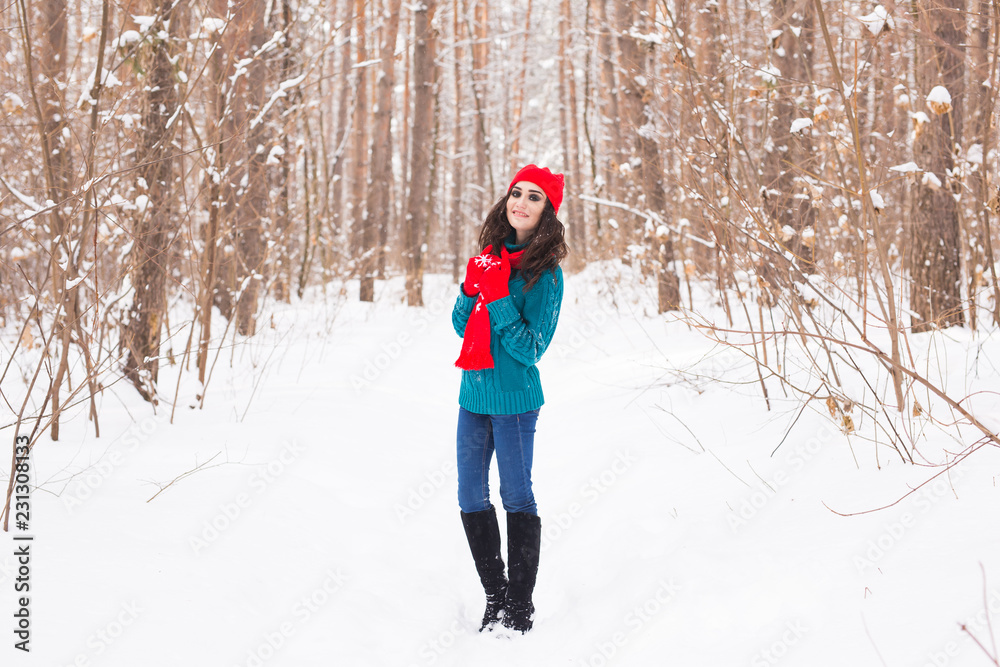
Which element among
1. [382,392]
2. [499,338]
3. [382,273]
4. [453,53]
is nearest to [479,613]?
[499,338]

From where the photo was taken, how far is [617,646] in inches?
89.4

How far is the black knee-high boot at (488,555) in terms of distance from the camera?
8.34 ft

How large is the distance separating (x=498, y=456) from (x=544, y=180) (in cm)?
104

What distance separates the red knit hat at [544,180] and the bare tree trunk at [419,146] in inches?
352

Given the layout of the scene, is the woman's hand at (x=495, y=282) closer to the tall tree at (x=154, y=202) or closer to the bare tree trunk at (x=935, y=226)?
the tall tree at (x=154, y=202)

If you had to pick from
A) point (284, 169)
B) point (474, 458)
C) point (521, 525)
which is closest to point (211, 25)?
point (474, 458)

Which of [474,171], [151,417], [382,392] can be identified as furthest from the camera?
[474,171]

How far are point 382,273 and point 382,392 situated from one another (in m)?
9.32

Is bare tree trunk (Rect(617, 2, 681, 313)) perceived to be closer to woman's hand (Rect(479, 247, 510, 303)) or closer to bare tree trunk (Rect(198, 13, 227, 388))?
bare tree trunk (Rect(198, 13, 227, 388))

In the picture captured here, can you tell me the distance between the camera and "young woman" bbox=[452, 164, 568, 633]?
7.88ft

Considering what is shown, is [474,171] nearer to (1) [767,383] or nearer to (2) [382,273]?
(2) [382,273]

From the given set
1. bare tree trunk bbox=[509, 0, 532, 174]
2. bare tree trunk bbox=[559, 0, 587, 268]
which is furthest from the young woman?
bare tree trunk bbox=[509, 0, 532, 174]

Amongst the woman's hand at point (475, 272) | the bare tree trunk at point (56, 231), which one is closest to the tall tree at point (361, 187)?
the bare tree trunk at point (56, 231)

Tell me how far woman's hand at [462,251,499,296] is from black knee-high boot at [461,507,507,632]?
2.76 ft
